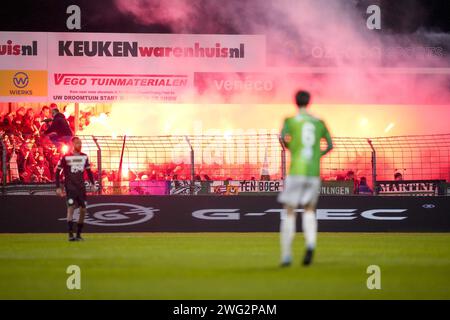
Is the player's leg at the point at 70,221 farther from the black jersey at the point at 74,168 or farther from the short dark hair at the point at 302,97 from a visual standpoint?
the short dark hair at the point at 302,97

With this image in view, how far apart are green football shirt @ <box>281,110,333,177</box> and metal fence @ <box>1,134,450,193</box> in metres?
9.46

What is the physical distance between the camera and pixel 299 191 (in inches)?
427

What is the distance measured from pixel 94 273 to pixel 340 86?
1345 cm

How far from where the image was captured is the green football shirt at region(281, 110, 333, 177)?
35.5 ft

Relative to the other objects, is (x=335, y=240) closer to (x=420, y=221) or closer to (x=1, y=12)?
(x=420, y=221)

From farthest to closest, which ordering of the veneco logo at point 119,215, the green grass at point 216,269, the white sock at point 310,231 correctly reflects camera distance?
the veneco logo at point 119,215, the white sock at point 310,231, the green grass at point 216,269

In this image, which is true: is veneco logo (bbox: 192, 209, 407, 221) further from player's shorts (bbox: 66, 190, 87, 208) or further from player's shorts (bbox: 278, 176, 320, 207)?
player's shorts (bbox: 278, 176, 320, 207)

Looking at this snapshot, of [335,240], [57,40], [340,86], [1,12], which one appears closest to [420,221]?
[335,240]

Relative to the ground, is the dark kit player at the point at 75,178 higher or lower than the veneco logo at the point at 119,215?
higher

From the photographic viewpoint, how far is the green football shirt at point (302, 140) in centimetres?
1083

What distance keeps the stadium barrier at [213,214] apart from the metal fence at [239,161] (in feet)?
3.21

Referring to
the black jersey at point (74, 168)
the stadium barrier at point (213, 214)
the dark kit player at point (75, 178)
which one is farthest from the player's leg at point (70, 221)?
the stadium barrier at point (213, 214)

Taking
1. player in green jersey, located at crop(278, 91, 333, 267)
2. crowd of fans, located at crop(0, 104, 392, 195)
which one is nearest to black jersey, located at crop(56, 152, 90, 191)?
crowd of fans, located at crop(0, 104, 392, 195)

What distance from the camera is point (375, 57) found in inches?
911
